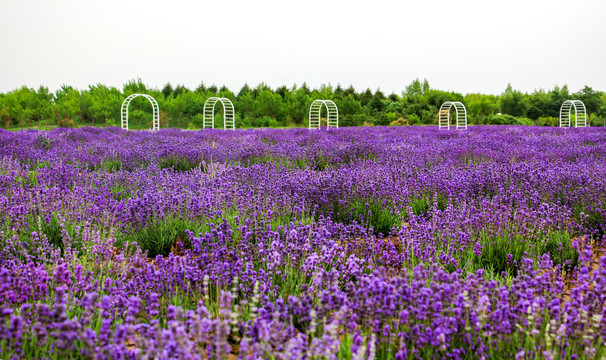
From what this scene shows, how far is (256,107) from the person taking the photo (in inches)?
1043

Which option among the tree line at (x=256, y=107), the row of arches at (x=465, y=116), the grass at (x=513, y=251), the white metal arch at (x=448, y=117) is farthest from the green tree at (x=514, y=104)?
the grass at (x=513, y=251)

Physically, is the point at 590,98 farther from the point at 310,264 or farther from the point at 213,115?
the point at 310,264

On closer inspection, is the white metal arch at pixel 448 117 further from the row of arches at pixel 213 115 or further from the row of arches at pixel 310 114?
the row of arches at pixel 213 115

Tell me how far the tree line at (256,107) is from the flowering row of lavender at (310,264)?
18456 millimetres

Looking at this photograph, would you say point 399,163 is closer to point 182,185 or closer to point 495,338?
point 182,185

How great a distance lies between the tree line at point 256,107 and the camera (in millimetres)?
23703

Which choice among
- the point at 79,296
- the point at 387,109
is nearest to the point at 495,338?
the point at 79,296

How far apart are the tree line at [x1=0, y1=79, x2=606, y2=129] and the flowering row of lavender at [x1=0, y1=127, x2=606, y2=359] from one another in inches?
727

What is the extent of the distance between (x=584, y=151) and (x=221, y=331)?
24.4ft

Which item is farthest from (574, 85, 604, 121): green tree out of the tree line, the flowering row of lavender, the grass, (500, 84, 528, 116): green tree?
the grass

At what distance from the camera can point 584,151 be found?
278 inches

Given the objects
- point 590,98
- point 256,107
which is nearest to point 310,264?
point 256,107

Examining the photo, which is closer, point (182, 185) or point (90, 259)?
point (90, 259)

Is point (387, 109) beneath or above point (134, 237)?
above
